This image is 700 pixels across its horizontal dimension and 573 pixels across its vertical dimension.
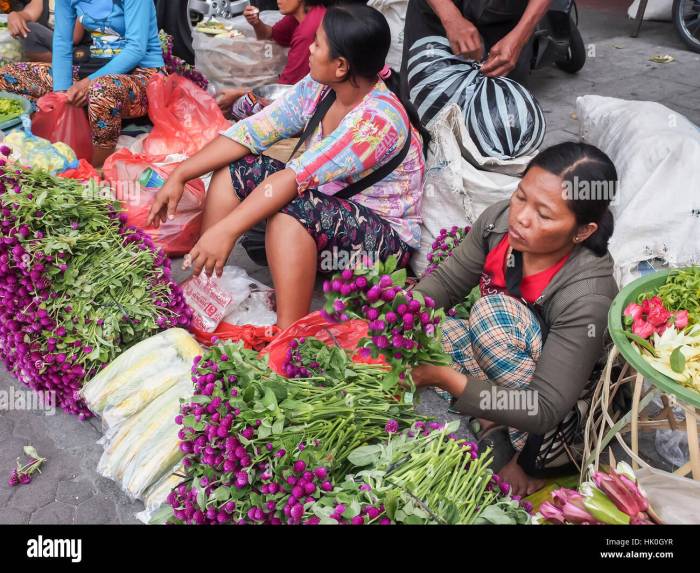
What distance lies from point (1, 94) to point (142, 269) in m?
1.94

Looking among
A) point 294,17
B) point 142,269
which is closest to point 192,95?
point 294,17

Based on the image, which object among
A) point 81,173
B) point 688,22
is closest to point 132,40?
point 81,173

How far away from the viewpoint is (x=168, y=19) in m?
4.77

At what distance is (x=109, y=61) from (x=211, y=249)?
2.11 meters

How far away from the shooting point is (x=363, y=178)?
2605 millimetres

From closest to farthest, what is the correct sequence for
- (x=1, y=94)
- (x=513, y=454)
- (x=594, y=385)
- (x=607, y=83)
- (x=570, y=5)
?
(x=594, y=385)
(x=513, y=454)
(x=1, y=94)
(x=570, y=5)
(x=607, y=83)

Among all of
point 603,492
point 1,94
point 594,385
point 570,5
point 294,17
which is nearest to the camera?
point 603,492

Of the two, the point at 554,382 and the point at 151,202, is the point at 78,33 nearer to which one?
the point at 151,202

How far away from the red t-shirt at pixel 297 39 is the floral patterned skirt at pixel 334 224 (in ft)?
4.18

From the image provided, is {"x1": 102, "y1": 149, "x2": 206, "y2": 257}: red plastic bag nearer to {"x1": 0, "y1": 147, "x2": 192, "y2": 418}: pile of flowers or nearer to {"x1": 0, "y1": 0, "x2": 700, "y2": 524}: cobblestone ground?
{"x1": 0, "y1": 0, "x2": 700, "y2": 524}: cobblestone ground

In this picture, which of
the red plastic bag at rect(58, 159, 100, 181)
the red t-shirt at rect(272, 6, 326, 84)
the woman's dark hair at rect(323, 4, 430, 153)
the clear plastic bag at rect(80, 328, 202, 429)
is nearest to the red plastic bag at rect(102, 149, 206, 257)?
the red plastic bag at rect(58, 159, 100, 181)

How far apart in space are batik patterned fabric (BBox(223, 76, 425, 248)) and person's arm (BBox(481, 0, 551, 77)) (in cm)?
59
